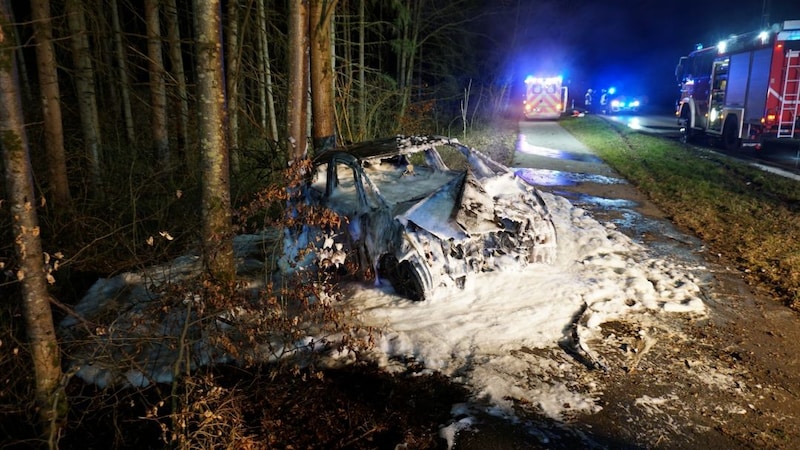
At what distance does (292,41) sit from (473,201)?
3.74 metres

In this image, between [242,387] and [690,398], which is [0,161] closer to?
[242,387]

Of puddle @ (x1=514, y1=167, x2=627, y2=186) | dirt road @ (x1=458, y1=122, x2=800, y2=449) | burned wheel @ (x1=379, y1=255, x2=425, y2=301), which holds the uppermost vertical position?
puddle @ (x1=514, y1=167, x2=627, y2=186)

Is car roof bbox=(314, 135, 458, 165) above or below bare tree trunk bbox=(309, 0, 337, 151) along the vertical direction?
below

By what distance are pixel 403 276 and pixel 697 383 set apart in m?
2.92

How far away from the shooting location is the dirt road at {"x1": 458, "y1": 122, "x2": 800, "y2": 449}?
3.57 m

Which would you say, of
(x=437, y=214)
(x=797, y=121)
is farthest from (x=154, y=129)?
(x=797, y=121)

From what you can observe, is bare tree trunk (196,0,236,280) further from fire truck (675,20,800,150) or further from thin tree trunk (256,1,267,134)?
fire truck (675,20,800,150)

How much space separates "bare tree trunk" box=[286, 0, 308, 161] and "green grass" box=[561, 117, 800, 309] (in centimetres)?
617

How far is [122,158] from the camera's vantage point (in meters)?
9.46

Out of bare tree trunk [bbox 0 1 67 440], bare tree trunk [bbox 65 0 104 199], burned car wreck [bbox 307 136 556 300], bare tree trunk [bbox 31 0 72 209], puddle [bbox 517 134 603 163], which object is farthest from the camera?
puddle [bbox 517 134 603 163]

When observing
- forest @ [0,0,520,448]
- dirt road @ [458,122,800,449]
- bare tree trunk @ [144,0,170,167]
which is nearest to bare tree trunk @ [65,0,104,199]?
forest @ [0,0,520,448]

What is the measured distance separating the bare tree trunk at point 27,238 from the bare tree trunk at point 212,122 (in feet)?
4.81

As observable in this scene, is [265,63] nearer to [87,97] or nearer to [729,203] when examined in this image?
[87,97]

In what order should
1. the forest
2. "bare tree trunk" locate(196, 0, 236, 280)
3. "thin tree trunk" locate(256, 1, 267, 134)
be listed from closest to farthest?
the forest
"bare tree trunk" locate(196, 0, 236, 280)
"thin tree trunk" locate(256, 1, 267, 134)
